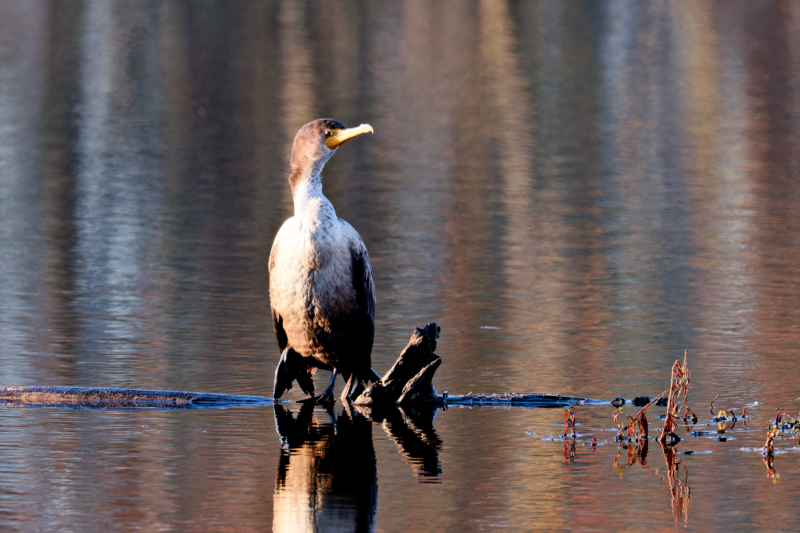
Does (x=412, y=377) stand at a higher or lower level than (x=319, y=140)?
lower

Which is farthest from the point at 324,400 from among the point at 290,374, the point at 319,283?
the point at 319,283

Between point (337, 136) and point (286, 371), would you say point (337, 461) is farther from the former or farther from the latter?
point (337, 136)

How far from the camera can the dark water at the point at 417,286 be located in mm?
7133

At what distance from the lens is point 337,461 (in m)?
7.76

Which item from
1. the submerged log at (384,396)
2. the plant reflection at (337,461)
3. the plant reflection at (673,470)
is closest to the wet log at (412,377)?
the submerged log at (384,396)

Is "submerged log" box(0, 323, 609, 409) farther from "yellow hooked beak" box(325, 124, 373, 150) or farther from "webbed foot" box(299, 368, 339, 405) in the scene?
"yellow hooked beak" box(325, 124, 373, 150)

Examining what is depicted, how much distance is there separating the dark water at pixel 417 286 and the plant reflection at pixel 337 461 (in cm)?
3

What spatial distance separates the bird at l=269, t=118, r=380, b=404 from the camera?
9.23m

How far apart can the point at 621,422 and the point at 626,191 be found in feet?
48.6

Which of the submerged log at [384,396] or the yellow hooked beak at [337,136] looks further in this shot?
the yellow hooked beak at [337,136]

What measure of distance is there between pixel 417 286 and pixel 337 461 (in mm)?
6731

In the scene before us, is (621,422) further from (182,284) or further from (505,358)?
(182,284)

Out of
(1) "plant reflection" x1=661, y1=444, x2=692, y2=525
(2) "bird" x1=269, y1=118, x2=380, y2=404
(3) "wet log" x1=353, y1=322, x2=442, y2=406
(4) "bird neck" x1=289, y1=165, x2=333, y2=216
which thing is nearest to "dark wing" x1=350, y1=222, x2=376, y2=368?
(2) "bird" x1=269, y1=118, x2=380, y2=404

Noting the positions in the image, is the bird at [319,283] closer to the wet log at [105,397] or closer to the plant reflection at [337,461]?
the plant reflection at [337,461]
